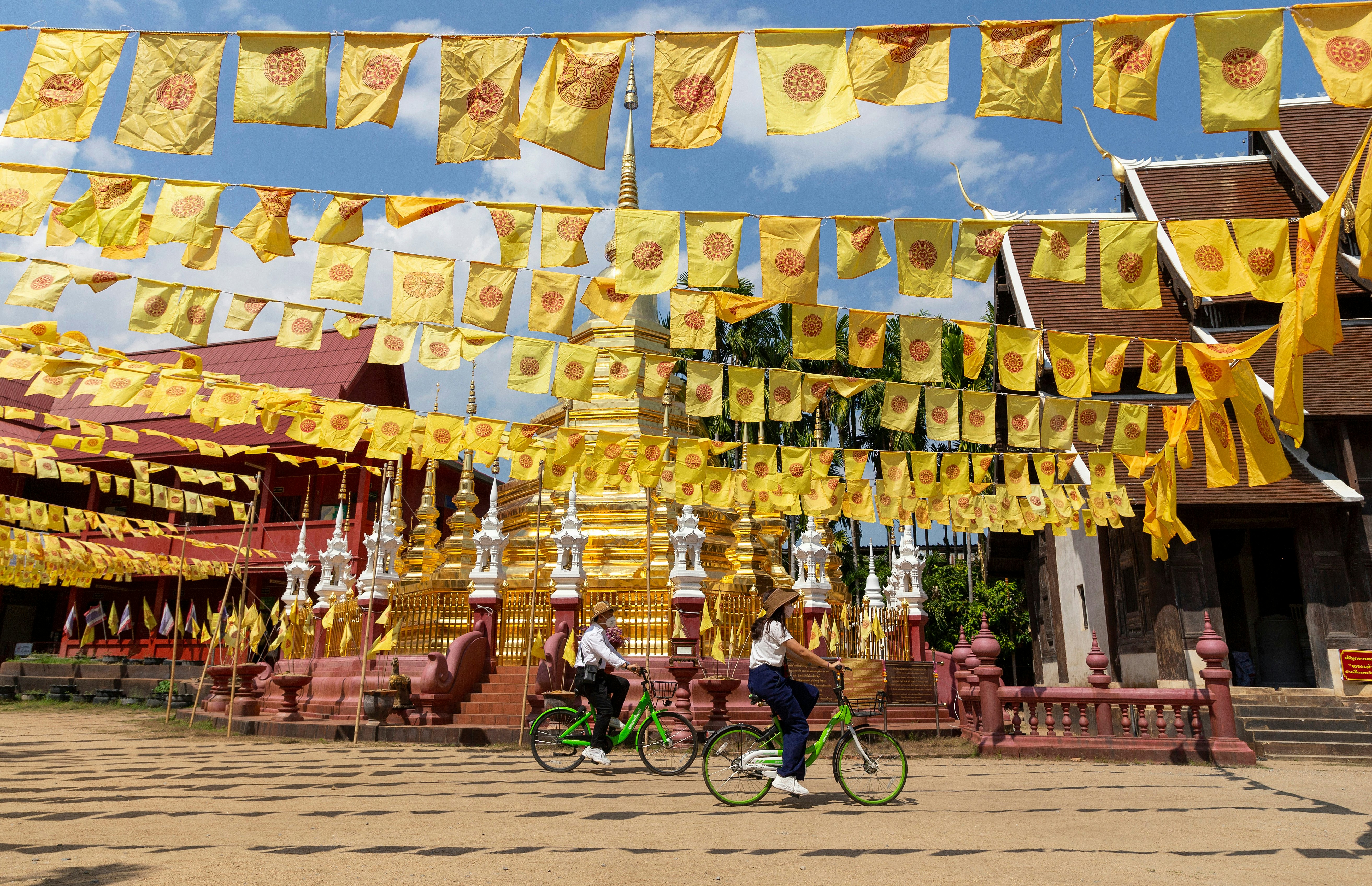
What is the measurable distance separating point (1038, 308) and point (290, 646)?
17250mm

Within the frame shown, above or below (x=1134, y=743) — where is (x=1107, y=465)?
above

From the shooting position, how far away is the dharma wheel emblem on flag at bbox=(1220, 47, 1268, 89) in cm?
564

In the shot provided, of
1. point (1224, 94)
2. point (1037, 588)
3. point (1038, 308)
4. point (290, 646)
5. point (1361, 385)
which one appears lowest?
point (290, 646)

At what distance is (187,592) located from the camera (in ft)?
104

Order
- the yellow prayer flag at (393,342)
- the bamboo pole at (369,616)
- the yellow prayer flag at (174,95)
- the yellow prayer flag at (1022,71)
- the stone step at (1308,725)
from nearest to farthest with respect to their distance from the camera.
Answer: the yellow prayer flag at (1022,71)
the yellow prayer flag at (174,95)
the yellow prayer flag at (393,342)
the bamboo pole at (369,616)
the stone step at (1308,725)

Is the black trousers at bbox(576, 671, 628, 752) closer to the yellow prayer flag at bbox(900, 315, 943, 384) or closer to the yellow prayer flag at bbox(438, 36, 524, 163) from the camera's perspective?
the yellow prayer flag at bbox(900, 315, 943, 384)

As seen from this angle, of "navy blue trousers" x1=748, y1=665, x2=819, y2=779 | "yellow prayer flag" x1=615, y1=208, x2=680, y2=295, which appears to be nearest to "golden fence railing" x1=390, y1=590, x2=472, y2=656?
"yellow prayer flag" x1=615, y1=208, x2=680, y2=295

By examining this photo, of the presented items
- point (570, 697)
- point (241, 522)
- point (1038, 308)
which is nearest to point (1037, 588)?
point (1038, 308)

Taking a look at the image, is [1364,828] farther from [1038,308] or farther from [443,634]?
[1038,308]

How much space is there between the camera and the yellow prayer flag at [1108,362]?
10.1 m

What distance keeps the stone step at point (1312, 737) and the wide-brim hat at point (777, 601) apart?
9775mm

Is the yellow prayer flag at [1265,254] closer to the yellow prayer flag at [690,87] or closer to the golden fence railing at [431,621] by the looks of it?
the yellow prayer flag at [690,87]

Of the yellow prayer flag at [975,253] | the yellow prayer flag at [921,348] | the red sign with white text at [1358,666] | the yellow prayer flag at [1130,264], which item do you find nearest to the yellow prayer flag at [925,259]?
the yellow prayer flag at [975,253]

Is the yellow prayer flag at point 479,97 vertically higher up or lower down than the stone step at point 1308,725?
higher up
